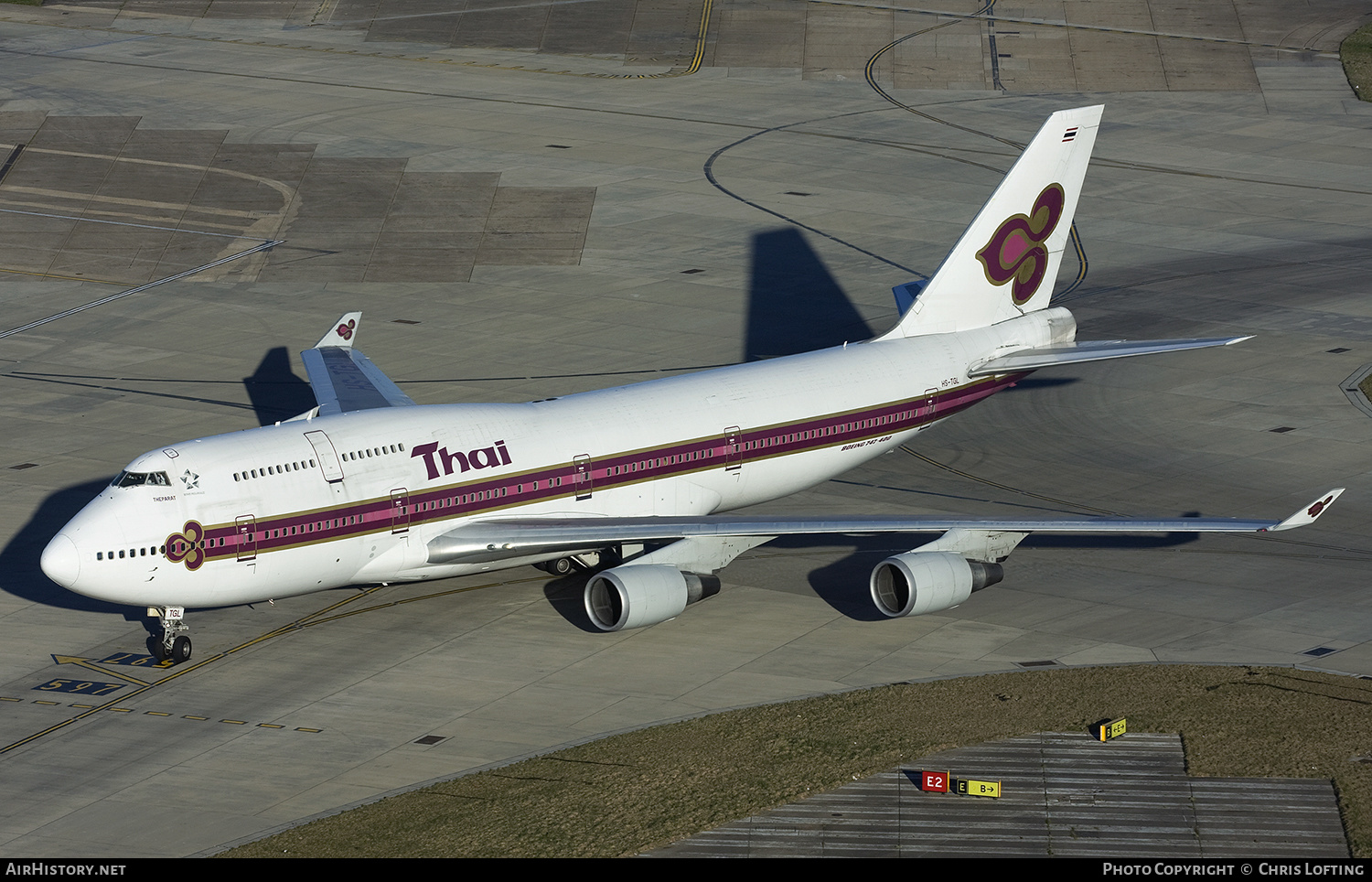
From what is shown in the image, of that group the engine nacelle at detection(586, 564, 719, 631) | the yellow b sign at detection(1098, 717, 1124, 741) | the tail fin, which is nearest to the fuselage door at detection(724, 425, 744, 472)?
the engine nacelle at detection(586, 564, 719, 631)

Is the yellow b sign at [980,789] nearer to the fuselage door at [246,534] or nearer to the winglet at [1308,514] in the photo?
the winglet at [1308,514]

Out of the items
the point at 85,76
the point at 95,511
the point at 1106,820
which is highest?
the point at 85,76

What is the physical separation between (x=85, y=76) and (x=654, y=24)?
35851 millimetres

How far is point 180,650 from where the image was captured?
130 feet

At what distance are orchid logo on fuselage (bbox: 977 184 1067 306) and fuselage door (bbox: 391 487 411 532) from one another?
1989 centimetres

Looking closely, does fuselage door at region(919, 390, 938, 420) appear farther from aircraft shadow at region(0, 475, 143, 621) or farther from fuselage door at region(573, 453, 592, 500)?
aircraft shadow at region(0, 475, 143, 621)

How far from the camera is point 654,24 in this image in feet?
354

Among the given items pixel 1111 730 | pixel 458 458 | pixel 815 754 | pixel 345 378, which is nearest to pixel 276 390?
pixel 345 378

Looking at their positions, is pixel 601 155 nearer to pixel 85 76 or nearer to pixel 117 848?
pixel 85 76

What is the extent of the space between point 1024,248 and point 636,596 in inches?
752

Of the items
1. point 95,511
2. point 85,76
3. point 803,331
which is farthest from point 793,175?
point 95,511

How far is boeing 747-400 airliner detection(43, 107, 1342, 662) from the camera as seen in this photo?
3819 centimetres

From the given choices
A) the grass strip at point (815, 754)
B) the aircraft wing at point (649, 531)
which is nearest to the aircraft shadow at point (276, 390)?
the aircraft wing at point (649, 531)

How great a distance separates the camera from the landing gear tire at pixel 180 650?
130 feet
